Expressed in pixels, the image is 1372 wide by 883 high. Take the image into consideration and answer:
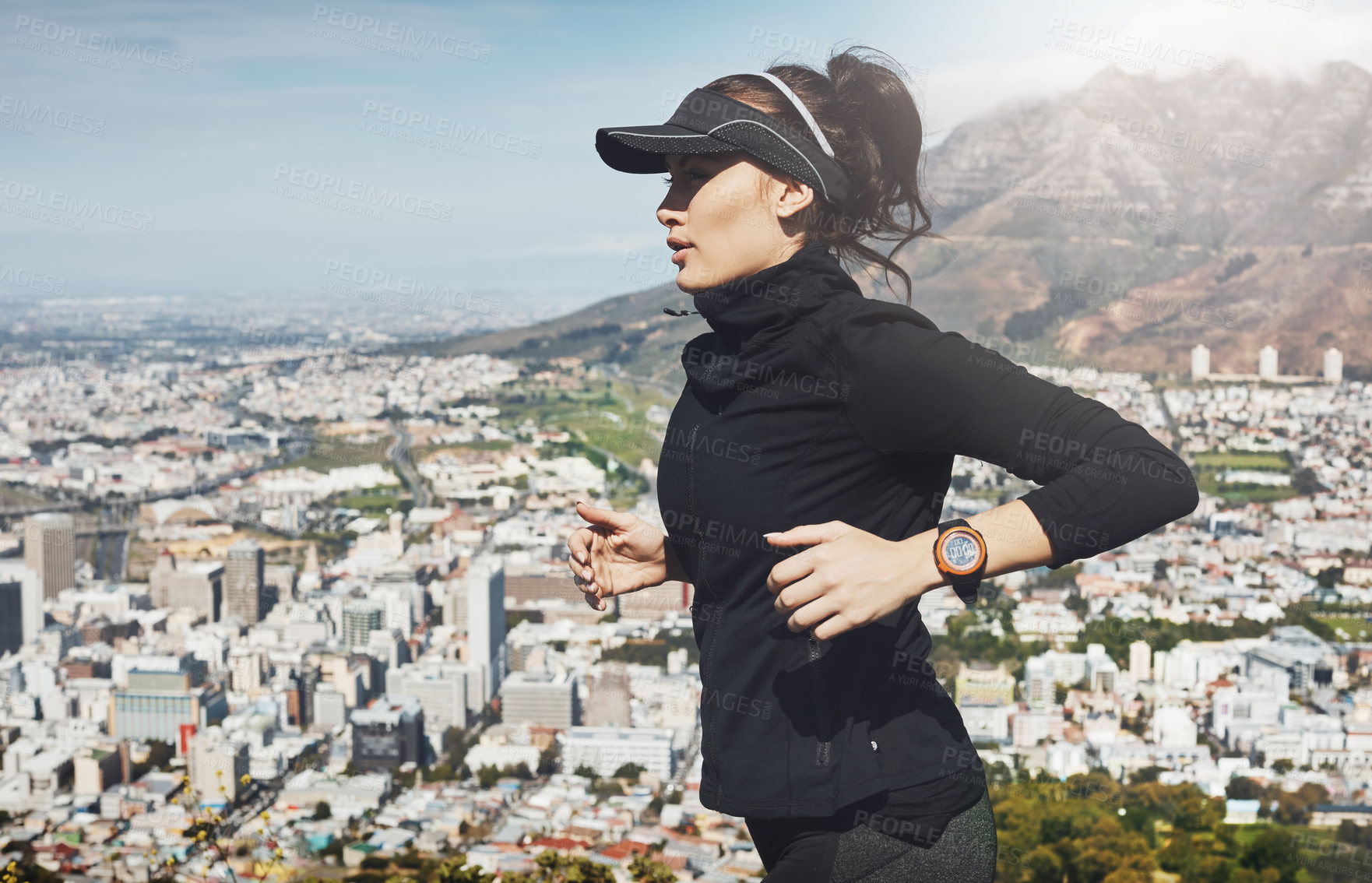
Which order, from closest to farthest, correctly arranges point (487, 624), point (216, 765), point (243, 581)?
1. point (216, 765)
2. point (487, 624)
3. point (243, 581)

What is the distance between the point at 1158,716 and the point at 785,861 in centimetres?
1245

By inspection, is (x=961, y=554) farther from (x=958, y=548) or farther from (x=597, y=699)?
(x=597, y=699)

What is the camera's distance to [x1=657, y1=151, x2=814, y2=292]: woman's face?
2.44ft

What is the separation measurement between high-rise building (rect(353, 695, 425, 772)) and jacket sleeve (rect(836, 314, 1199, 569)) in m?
12.5

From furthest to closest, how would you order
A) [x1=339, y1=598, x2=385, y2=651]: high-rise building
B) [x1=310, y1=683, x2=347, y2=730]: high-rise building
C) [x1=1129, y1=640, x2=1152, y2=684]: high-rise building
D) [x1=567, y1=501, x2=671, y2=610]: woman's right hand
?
1. [x1=339, y1=598, x2=385, y2=651]: high-rise building
2. [x1=310, y1=683, x2=347, y2=730]: high-rise building
3. [x1=1129, y1=640, x2=1152, y2=684]: high-rise building
4. [x1=567, y1=501, x2=671, y2=610]: woman's right hand

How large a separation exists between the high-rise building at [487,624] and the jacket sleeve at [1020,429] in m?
14.7

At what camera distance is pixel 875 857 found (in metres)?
0.72

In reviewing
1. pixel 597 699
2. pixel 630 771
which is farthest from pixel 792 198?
pixel 597 699

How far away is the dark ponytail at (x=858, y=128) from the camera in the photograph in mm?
764

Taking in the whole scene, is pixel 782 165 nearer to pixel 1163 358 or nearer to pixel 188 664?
pixel 188 664

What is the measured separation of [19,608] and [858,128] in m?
20.3

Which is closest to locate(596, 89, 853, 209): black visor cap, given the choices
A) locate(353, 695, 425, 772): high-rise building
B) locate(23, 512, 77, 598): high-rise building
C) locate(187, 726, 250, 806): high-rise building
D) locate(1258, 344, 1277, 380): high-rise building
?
locate(187, 726, 250, 806): high-rise building

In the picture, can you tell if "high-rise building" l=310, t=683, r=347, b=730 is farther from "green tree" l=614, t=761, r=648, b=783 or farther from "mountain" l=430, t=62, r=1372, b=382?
"mountain" l=430, t=62, r=1372, b=382

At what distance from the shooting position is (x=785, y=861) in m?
0.73
